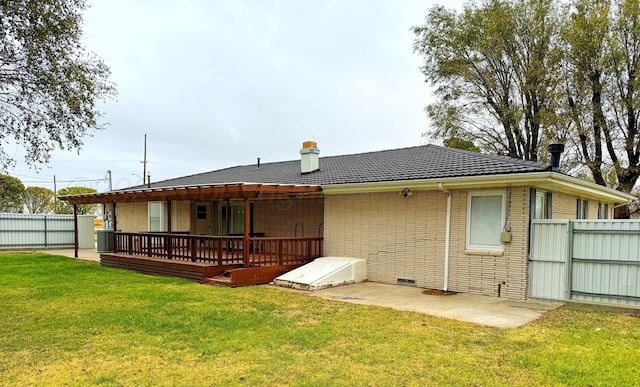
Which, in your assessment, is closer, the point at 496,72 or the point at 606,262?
the point at 606,262

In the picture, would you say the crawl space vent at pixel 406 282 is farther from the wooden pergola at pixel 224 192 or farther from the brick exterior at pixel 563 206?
the brick exterior at pixel 563 206

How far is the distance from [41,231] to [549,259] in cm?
2035

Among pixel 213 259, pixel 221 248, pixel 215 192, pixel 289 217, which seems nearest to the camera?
pixel 215 192

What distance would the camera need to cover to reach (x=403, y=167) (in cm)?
1101

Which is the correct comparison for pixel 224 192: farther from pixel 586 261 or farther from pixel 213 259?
pixel 586 261

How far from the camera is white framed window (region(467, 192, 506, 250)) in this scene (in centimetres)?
844

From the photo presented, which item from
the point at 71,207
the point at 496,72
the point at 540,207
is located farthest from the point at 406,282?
the point at 71,207

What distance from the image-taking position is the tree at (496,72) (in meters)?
21.4

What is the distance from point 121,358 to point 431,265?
6.59m

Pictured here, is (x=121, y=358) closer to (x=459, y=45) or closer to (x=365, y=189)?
(x=365, y=189)

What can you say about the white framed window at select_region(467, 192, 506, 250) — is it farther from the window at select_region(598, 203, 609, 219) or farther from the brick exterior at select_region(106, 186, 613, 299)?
the window at select_region(598, 203, 609, 219)

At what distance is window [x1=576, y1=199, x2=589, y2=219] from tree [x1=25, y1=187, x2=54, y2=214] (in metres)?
37.9

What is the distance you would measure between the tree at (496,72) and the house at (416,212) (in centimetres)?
980

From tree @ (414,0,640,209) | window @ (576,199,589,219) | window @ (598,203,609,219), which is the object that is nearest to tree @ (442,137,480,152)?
tree @ (414,0,640,209)
